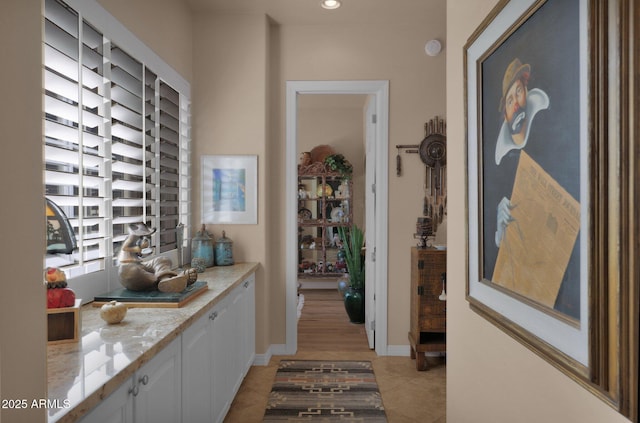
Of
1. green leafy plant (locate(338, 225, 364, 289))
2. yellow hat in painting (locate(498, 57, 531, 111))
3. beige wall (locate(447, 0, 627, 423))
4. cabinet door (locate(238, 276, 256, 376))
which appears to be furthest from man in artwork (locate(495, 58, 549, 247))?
→ green leafy plant (locate(338, 225, 364, 289))

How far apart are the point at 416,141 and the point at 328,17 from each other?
4.07 feet

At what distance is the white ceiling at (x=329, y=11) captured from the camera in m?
3.21

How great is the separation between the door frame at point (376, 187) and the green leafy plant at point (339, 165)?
8.22ft

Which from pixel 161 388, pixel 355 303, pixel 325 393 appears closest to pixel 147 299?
pixel 161 388

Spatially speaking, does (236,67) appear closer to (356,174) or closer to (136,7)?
(136,7)

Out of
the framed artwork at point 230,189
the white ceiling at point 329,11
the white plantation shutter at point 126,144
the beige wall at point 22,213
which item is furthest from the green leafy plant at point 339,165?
the beige wall at point 22,213

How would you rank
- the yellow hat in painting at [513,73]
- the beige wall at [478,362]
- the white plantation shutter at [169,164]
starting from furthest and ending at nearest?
the white plantation shutter at [169,164] → the yellow hat in painting at [513,73] → the beige wall at [478,362]

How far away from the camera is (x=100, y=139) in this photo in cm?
205

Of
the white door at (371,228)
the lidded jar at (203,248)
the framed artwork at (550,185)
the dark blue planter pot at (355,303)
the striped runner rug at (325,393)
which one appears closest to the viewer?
the framed artwork at (550,185)

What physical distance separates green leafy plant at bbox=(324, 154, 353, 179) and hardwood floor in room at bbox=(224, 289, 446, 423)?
2.24 metres

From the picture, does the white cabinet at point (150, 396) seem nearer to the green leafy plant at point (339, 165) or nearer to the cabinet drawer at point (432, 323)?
the cabinet drawer at point (432, 323)

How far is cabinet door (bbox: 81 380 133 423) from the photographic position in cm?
109

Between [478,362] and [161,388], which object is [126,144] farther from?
[478,362]

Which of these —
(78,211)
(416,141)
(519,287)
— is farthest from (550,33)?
(416,141)
